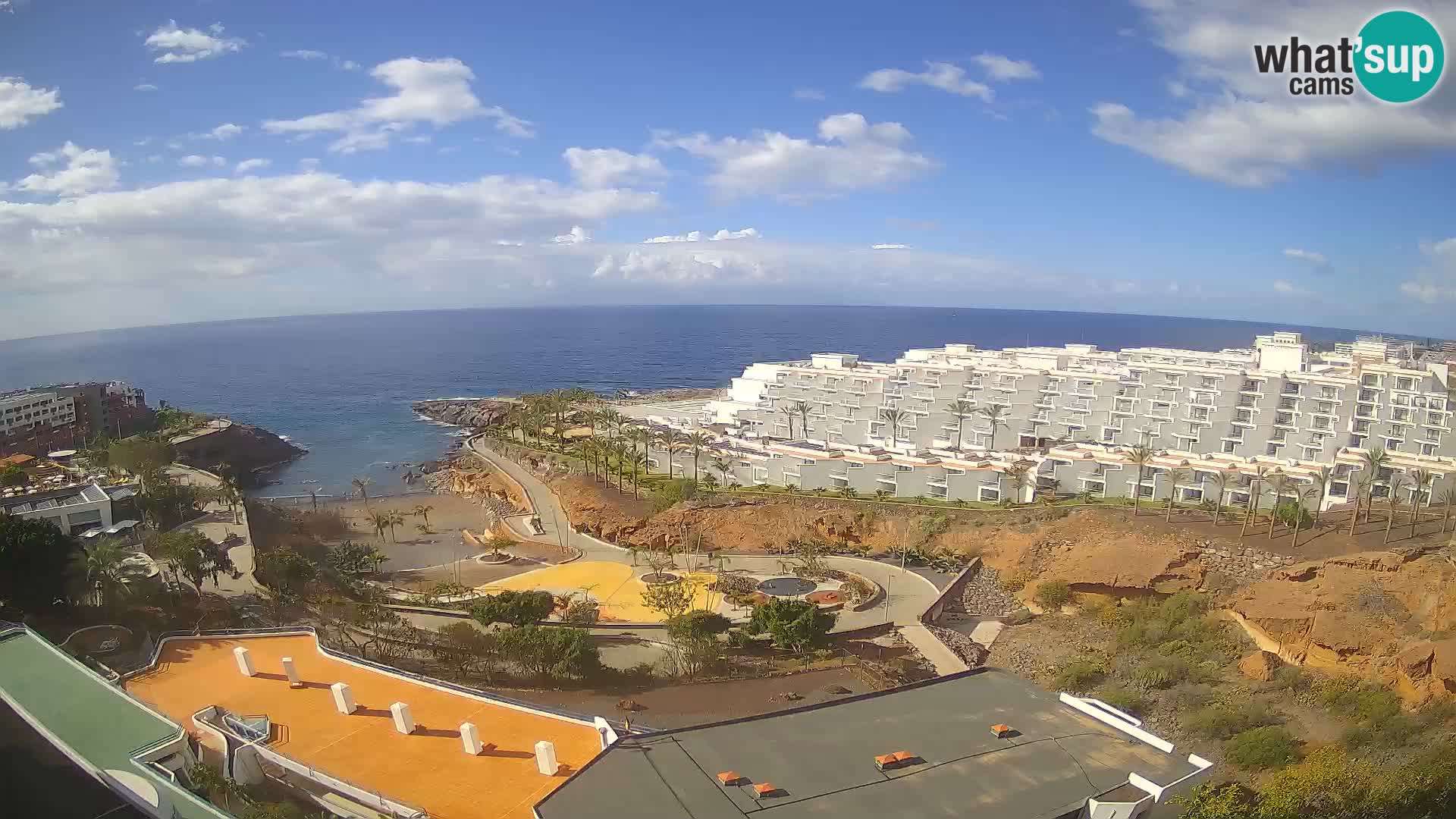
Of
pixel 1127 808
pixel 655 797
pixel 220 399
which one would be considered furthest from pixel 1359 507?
pixel 220 399

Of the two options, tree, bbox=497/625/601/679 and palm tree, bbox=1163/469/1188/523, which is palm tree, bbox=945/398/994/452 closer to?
palm tree, bbox=1163/469/1188/523

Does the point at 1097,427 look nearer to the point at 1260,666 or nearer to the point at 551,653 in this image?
the point at 1260,666

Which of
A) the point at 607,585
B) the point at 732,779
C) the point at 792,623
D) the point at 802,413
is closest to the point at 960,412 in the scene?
the point at 802,413

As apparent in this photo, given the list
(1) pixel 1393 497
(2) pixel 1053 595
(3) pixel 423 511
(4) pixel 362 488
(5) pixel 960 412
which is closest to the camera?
(2) pixel 1053 595

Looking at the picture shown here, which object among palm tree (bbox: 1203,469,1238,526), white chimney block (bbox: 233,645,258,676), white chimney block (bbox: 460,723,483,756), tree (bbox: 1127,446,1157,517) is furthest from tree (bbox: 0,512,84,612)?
palm tree (bbox: 1203,469,1238,526)

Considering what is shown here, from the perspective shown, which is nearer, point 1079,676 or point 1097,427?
point 1079,676
